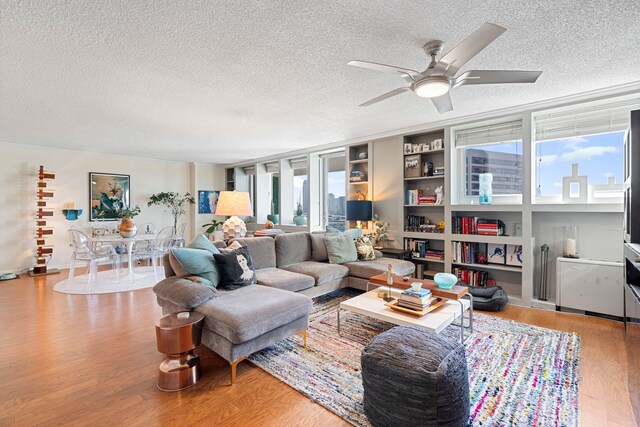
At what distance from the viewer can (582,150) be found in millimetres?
3561

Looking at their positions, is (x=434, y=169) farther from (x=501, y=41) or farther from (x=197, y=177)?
(x=197, y=177)

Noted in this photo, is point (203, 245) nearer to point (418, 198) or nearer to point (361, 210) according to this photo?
point (361, 210)

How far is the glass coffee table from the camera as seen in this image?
2.38 meters

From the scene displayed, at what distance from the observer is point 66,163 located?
6.02 metres

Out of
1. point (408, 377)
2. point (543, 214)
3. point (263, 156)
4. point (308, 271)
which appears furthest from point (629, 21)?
point (263, 156)

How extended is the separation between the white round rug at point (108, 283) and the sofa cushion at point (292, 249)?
226 cm

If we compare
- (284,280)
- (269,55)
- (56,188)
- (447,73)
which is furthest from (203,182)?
(447,73)

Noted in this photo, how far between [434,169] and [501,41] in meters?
2.44

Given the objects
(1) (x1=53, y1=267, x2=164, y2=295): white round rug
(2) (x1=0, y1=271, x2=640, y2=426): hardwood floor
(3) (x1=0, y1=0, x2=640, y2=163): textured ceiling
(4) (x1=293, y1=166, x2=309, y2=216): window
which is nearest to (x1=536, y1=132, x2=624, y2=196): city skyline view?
(3) (x1=0, y1=0, x2=640, y2=163): textured ceiling

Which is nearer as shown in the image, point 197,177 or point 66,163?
point 66,163

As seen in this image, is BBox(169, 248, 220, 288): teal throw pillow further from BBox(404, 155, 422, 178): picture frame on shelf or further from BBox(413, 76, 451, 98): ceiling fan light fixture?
BBox(404, 155, 422, 178): picture frame on shelf

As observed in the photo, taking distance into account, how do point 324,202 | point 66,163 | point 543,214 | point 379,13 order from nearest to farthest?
point 379,13, point 543,214, point 66,163, point 324,202

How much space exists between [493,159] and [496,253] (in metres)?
1.26

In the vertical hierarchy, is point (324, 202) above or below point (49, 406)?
above
